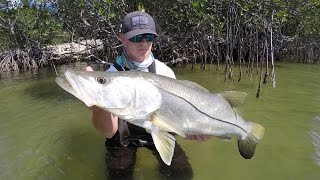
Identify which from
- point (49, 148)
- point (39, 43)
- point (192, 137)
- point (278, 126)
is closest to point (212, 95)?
point (192, 137)

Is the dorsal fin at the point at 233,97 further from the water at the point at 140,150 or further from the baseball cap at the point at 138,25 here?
the water at the point at 140,150

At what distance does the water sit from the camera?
5.15m

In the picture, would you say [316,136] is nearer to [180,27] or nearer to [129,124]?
[129,124]

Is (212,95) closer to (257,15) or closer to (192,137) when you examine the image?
(192,137)

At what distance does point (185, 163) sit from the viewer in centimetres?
479

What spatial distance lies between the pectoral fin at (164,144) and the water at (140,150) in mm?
2015

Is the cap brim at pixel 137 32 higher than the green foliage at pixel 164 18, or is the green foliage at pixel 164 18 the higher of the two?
the green foliage at pixel 164 18

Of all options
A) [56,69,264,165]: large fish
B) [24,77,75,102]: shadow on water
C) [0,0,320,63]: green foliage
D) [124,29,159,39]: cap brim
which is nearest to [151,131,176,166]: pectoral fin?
[56,69,264,165]: large fish

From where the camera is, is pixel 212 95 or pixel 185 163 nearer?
pixel 212 95

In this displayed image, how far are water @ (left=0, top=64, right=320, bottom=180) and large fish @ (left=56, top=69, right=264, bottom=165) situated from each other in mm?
1837

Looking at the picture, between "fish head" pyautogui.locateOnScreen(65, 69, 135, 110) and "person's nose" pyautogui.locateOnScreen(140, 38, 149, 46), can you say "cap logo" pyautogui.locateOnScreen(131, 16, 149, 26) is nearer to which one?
"person's nose" pyautogui.locateOnScreen(140, 38, 149, 46)


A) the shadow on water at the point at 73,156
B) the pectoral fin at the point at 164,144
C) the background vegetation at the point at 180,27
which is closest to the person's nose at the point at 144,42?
the pectoral fin at the point at 164,144

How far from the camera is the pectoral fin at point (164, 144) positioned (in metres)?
2.92

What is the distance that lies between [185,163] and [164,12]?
31.2 ft
